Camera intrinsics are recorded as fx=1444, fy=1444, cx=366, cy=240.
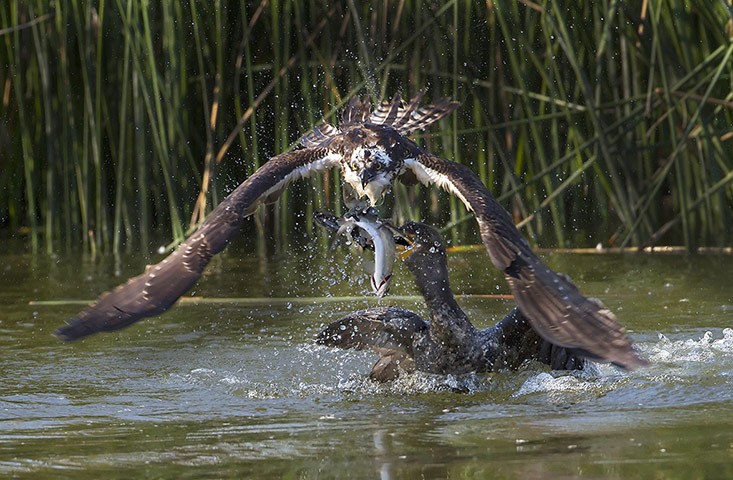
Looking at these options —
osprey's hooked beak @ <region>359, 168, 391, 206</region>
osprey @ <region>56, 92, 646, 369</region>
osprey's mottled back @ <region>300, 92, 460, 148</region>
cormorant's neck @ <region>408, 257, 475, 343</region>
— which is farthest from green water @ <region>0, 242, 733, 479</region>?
osprey's mottled back @ <region>300, 92, 460, 148</region>

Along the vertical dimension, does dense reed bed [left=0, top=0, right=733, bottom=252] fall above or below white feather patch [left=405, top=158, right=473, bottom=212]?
above

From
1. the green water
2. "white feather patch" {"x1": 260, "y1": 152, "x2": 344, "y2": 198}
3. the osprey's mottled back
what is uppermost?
the osprey's mottled back

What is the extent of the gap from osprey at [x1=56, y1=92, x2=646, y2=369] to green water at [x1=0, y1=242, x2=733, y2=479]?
35cm

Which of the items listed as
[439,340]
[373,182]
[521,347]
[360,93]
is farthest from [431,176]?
[360,93]

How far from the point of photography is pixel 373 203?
20.3 ft

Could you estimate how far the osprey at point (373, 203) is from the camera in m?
5.05

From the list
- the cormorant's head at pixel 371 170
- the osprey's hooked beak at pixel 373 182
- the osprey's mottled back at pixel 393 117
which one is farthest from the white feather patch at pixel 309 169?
the osprey's mottled back at pixel 393 117

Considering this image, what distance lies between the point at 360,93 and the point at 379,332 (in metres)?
3.06

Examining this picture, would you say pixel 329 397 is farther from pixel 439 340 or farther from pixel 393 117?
pixel 393 117

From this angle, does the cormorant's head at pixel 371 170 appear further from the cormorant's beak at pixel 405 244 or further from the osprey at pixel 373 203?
the cormorant's beak at pixel 405 244

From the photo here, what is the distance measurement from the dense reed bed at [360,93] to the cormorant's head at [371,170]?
2.19 m

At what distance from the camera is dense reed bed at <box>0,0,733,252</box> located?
878 cm

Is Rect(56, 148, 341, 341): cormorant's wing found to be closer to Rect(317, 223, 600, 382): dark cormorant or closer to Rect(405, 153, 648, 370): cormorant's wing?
Rect(317, 223, 600, 382): dark cormorant

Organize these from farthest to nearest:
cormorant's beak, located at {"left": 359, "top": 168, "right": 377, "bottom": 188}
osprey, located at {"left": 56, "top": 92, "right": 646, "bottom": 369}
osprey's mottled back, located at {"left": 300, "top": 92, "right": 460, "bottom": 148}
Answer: osprey's mottled back, located at {"left": 300, "top": 92, "right": 460, "bottom": 148} < cormorant's beak, located at {"left": 359, "top": 168, "right": 377, "bottom": 188} < osprey, located at {"left": 56, "top": 92, "right": 646, "bottom": 369}
